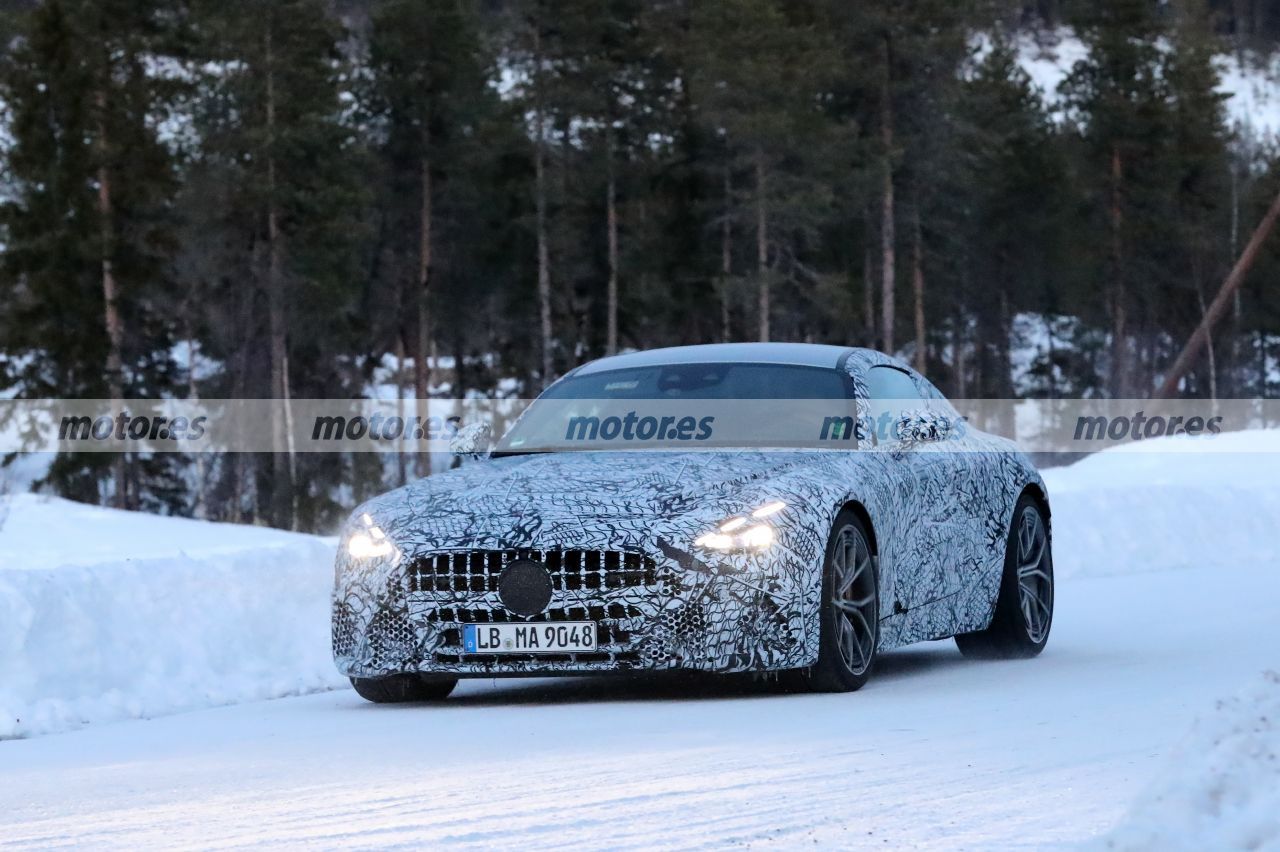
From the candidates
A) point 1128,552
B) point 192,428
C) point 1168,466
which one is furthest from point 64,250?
point 1128,552

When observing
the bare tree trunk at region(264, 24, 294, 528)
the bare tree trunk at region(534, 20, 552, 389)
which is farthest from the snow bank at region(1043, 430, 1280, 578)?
the bare tree trunk at region(534, 20, 552, 389)

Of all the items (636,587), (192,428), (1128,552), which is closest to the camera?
(636,587)

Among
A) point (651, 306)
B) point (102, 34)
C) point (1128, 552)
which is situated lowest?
point (1128, 552)

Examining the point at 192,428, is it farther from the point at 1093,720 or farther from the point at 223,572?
the point at 1093,720

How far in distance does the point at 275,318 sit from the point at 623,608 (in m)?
49.1

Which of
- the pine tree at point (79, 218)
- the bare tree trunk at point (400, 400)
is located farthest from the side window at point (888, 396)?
the bare tree trunk at point (400, 400)

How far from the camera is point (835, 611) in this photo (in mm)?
8102

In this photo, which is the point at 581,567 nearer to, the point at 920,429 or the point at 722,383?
the point at 722,383

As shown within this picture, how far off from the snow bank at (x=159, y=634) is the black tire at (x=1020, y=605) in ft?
10.3

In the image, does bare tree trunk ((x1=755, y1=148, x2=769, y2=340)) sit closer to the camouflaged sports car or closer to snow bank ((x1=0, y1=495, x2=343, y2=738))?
snow bank ((x1=0, y1=495, x2=343, y2=738))

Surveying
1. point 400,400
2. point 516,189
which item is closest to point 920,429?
point 516,189

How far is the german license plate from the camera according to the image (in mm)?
7754

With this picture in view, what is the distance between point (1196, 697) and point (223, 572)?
16.5 ft

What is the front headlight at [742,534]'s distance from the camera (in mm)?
7762
